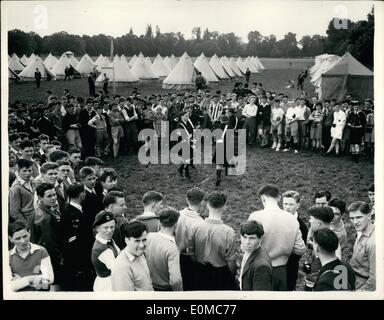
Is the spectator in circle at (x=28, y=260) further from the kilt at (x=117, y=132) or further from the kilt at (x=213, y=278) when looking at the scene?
the kilt at (x=117, y=132)

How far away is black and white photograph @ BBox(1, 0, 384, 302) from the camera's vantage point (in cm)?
401

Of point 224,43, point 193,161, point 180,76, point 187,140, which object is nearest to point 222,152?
point 193,161

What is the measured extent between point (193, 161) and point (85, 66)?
2495 mm

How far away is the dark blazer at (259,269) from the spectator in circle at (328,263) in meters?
0.49

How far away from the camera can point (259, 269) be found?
3676 millimetres

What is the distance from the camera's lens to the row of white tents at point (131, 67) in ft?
20.2

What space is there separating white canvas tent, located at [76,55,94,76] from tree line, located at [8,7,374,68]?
0.60ft

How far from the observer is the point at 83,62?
6934mm

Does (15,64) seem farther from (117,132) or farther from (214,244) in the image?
(214,244)

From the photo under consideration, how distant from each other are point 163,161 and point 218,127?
1132 mm
